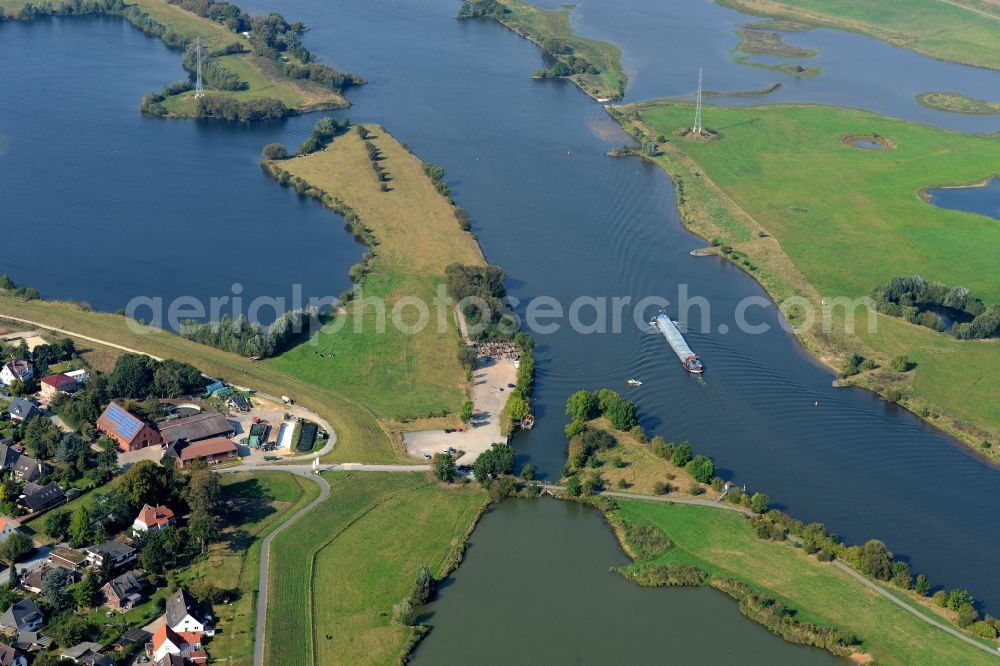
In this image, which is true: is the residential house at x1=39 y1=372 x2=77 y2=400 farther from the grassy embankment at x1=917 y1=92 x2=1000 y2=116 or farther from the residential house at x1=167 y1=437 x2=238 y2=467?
the grassy embankment at x1=917 y1=92 x2=1000 y2=116

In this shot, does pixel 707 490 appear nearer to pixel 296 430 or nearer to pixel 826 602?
pixel 826 602

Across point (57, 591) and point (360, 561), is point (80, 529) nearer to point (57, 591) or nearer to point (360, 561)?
point (57, 591)

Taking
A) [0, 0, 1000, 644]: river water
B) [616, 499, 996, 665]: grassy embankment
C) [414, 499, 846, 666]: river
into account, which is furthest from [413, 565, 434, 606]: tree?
[616, 499, 996, 665]: grassy embankment

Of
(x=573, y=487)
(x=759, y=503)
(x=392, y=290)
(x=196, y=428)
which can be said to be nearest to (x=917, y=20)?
(x=392, y=290)

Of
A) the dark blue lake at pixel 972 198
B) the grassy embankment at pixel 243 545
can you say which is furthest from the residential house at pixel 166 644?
the dark blue lake at pixel 972 198

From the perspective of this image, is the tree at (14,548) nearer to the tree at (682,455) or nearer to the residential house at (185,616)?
the residential house at (185,616)
